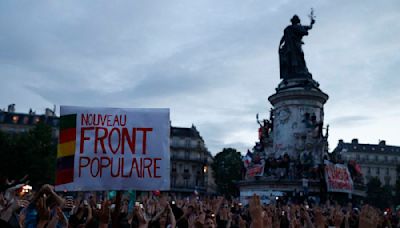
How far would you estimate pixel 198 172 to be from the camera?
101312 millimetres

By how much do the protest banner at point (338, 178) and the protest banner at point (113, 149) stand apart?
37084 millimetres

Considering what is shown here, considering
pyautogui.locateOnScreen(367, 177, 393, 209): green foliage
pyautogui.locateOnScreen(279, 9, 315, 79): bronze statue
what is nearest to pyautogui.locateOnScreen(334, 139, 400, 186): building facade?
pyautogui.locateOnScreen(367, 177, 393, 209): green foliage

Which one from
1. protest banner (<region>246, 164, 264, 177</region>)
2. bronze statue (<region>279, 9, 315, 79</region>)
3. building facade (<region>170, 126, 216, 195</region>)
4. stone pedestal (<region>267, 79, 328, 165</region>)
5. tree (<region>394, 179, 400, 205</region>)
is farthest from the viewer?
building facade (<region>170, 126, 216, 195</region>)

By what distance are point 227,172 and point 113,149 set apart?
258ft

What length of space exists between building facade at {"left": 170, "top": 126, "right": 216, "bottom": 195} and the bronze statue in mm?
52279

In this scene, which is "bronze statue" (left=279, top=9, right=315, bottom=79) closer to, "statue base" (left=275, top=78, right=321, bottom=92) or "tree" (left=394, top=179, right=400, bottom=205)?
"statue base" (left=275, top=78, right=321, bottom=92)

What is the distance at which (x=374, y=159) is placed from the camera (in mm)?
112562

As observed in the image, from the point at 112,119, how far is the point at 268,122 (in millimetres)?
45539

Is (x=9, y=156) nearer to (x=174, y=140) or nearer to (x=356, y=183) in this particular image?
(x=356, y=183)

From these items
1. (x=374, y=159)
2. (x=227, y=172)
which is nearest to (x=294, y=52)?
(x=227, y=172)

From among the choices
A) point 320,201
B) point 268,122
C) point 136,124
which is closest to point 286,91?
point 268,122

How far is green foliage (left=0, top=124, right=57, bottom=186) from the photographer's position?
5016 cm

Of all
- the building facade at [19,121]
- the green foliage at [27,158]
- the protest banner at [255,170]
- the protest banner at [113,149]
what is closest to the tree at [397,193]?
the protest banner at [255,170]

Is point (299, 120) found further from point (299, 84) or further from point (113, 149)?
point (113, 149)
